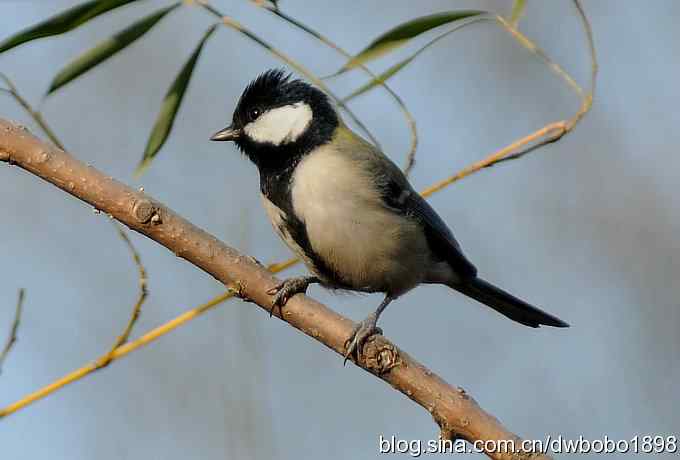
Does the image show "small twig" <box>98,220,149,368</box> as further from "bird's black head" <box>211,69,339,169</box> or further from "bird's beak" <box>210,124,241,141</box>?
"bird's beak" <box>210,124,241,141</box>

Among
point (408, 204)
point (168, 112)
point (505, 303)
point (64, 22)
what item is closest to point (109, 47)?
point (64, 22)

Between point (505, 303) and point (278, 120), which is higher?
point (278, 120)

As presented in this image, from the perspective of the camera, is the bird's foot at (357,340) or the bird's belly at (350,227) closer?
the bird's foot at (357,340)

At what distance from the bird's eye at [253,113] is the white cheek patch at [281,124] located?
18 millimetres

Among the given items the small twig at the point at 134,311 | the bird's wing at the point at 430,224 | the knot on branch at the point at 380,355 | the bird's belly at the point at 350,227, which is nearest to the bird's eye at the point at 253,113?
the bird's belly at the point at 350,227

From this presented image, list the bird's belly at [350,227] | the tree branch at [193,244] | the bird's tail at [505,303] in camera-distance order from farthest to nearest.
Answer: the bird's tail at [505,303]
the bird's belly at [350,227]
the tree branch at [193,244]

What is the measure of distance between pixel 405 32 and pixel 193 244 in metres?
0.66

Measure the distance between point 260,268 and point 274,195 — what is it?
84 centimetres

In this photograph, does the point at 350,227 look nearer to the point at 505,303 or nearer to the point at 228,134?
the point at 228,134

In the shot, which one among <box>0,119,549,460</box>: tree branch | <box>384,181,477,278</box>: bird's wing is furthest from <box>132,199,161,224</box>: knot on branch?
<box>384,181,477,278</box>: bird's wing

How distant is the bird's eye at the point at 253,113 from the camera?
10.2 ft

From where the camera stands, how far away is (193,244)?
1.99m

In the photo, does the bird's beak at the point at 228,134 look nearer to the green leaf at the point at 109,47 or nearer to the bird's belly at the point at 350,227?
the bird's belly at the point at 350,227

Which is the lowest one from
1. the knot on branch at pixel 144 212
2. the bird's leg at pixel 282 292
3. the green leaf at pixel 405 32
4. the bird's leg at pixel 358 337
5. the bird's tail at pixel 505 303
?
the bird's tail at pixel 505 303
